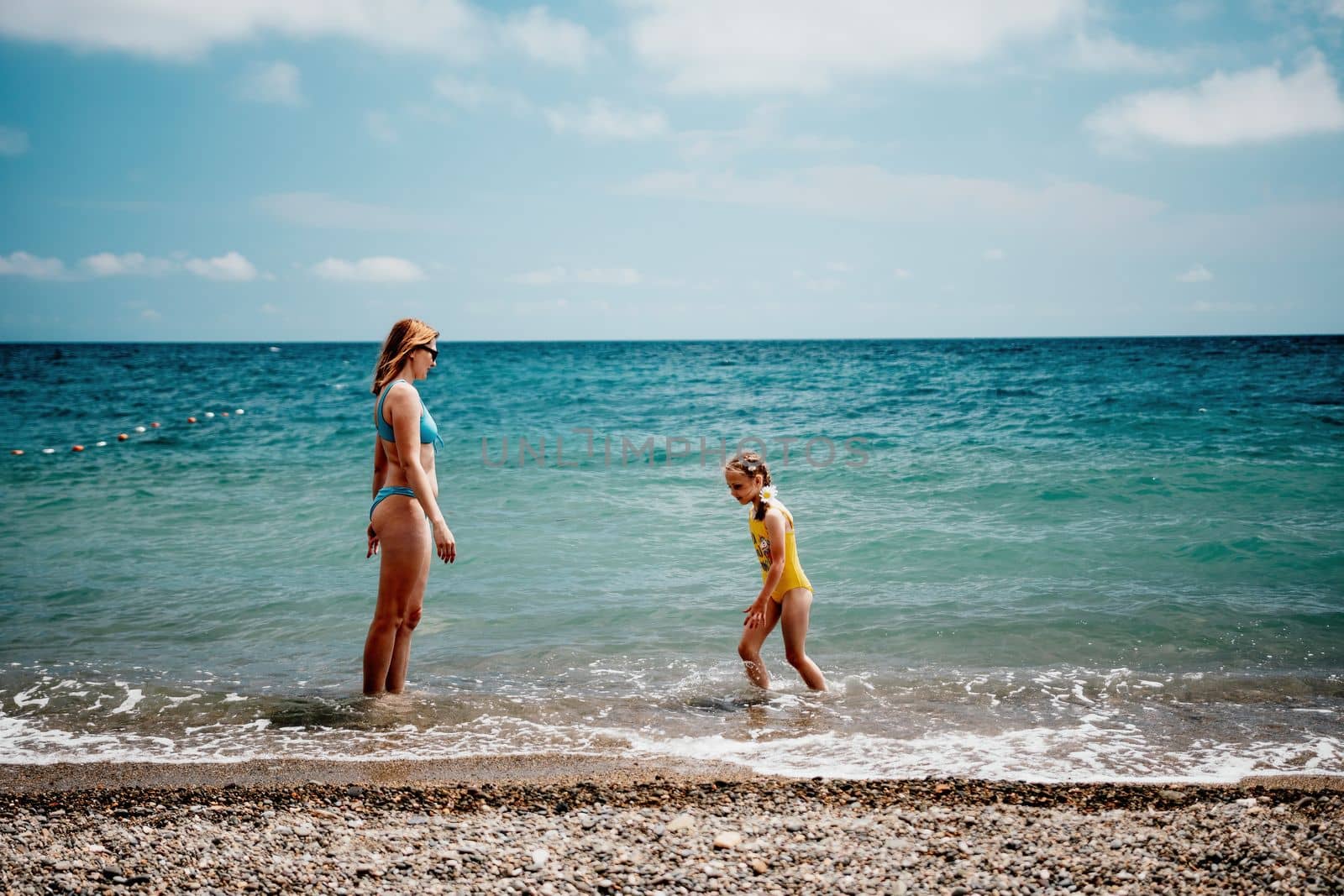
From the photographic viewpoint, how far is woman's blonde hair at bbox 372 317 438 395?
16.0 ft

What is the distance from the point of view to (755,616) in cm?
545

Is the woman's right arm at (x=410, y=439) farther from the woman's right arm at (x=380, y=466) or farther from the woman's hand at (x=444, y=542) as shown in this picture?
the woman's right arm at (x=380, y=466)

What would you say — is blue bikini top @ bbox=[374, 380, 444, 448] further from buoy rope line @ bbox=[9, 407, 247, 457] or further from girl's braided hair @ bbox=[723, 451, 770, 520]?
buoy rope line @ bbox=[9, 407, 247, 457]

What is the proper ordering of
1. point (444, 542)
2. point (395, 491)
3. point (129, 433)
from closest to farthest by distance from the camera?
point (444, 542) → point (395, 491) → point (129, 433)

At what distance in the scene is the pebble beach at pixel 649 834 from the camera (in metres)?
3.21

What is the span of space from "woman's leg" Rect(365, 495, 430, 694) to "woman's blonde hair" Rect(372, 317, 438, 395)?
2.22ft

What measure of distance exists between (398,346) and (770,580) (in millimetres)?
2533

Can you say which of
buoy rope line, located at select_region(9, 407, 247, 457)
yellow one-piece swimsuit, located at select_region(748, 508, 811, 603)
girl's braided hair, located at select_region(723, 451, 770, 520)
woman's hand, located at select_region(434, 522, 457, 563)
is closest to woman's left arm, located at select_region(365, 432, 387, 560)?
woman's hand, located at select_region(434, 522, 457, 563)

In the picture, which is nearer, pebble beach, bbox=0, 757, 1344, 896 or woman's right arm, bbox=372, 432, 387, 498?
pebble beach, bbox=0, 757, 1344, 896

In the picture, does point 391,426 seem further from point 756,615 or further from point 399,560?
point 756,615

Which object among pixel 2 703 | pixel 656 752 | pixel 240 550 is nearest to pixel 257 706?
pixel 2 703

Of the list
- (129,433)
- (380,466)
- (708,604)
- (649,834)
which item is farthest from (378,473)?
(129,433)

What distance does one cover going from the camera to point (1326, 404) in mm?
21688

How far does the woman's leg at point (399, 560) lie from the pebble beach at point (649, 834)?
97 cm
